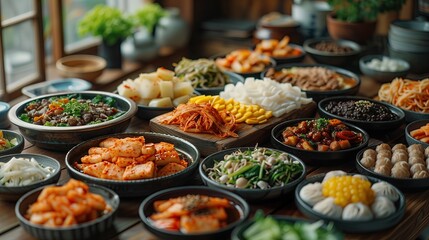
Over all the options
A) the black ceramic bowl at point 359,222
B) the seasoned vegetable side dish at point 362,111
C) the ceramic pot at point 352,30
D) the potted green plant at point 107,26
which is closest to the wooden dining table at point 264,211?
the black ceramic bowl at point 359,222

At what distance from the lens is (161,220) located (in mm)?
2441

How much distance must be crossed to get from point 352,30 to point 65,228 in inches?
137

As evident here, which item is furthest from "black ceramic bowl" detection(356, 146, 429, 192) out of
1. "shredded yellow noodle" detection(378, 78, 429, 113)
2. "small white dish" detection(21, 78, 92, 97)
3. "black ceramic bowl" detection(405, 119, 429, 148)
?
"small white dish" detection(21, 78, 92, 97)

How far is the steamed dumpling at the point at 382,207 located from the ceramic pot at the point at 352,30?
2.79m

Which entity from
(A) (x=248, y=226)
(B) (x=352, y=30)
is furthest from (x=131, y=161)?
(B) (x=352, y=30)

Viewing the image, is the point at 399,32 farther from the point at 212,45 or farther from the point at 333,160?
the point at 212,45

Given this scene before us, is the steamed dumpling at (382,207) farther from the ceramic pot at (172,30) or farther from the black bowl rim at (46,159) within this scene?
the ceramic pot at (172,30)

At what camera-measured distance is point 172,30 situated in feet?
21.6

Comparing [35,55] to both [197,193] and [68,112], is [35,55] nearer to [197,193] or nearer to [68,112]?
[68,112]

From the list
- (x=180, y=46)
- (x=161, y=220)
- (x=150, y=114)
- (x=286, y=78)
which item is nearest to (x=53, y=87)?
(x=150, y=114)

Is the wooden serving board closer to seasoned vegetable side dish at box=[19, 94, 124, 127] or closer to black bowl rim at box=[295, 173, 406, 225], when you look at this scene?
seasoned vegetable side dish at box=[19, 94, 124, 127]

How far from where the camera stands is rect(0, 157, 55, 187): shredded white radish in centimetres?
270

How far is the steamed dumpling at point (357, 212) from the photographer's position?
2.49 meters

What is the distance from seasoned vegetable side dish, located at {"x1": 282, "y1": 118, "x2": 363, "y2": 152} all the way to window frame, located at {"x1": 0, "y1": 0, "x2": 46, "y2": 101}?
2403 millimetres
